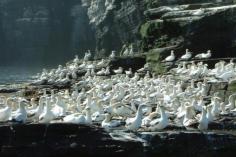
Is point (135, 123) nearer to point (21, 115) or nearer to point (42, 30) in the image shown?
point (21, 115)

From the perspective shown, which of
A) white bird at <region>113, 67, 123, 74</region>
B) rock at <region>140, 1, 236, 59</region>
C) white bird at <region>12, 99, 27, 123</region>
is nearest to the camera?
white bird at <region>12, 99, 27, 123</region>

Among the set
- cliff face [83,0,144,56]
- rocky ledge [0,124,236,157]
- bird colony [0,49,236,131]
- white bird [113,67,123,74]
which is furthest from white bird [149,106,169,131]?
cliff face [83,0,144,56]

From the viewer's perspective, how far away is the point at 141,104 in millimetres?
24875

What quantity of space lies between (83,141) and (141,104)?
383cm

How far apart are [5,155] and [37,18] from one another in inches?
4719

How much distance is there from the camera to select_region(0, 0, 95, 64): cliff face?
134m

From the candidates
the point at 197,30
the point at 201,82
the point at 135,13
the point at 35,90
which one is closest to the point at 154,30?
the point at 197,30

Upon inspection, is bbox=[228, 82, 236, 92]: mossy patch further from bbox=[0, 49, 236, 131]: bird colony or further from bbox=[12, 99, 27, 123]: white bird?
bbox=[12, 99, 27, 123]: white bird

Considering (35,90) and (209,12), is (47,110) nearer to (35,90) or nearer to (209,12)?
(35,90)

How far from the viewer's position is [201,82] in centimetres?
3212

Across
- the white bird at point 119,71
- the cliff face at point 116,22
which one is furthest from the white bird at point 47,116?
the cliff face at point 116,22

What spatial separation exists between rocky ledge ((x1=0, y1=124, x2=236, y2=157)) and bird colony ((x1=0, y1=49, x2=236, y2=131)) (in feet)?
2.83

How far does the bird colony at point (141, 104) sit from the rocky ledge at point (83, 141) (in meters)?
0.86


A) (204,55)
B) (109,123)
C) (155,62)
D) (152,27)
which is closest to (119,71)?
(155,62)
